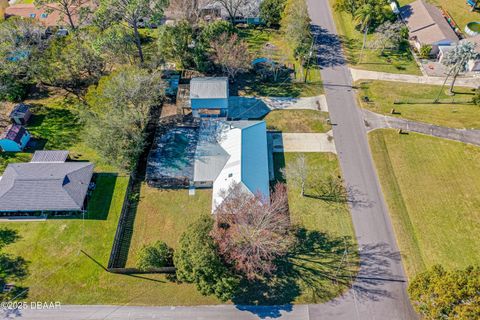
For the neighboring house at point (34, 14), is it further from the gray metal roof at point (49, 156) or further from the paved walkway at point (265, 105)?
the paved walkway at point (265, 105)

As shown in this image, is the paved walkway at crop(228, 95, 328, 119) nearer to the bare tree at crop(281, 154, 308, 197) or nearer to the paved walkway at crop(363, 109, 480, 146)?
the paved walkway at crop(363, 109, 480, 146)

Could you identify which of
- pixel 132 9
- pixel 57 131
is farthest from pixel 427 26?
pixel 57 131

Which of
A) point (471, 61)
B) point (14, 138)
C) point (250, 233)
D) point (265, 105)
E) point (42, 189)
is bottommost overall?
point (265, 105)

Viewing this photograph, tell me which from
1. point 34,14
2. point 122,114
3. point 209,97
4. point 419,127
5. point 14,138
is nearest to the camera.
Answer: point 122,114

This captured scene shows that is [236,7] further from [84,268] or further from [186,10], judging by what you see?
[84,268]

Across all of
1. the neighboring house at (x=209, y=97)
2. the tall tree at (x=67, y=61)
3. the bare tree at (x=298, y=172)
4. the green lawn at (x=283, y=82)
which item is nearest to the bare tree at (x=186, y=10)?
the green lawn at (x=283, y=82)

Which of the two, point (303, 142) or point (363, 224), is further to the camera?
point (303, 142)

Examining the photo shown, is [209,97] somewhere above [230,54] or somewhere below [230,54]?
below
